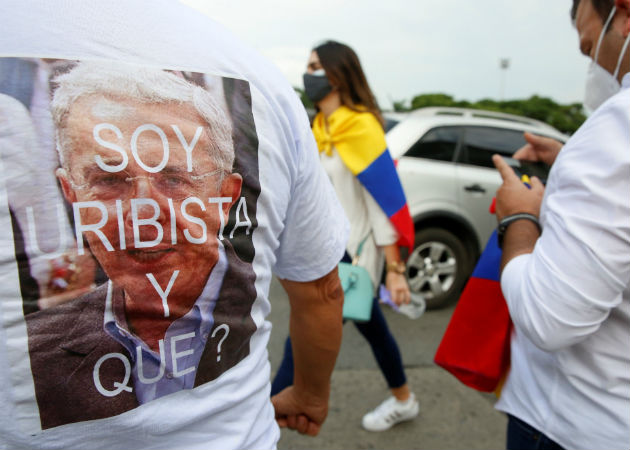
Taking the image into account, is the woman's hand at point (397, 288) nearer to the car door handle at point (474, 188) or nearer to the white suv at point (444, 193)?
the white suv at point (444, 193)

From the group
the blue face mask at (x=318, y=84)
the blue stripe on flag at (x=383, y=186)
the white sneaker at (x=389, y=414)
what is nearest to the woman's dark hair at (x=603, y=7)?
the blue stripe on flag at (x=383, y=186)

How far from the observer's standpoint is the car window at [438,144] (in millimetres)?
4449

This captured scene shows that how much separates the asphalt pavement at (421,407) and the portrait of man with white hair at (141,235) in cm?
213

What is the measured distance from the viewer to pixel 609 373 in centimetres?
112

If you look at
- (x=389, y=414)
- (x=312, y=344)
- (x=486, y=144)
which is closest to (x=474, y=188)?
(x=486, y=144)

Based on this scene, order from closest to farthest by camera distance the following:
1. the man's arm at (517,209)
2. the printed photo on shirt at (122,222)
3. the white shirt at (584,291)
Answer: the printed photo on shirt at (122,222), the white shirt at (584,291), the man's arm at (517,209)

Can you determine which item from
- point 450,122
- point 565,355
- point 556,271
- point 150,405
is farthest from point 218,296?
point 450,122

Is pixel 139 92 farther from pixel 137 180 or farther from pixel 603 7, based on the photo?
pixel 603 7

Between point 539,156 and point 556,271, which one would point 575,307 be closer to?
point 556,271

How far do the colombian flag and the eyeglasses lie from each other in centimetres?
108

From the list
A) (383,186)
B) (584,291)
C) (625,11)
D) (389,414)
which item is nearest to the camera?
(584,291)

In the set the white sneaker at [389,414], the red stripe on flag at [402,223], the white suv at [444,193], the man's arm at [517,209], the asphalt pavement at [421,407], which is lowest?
the asphalt pavement at [421,407]

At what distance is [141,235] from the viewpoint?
2.41 feet

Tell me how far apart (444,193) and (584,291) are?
351 centimetres
